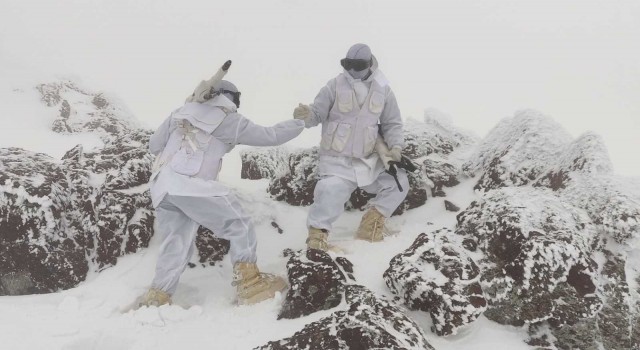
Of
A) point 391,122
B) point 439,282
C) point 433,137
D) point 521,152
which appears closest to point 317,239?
point 439,282

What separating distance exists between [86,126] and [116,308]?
23.1 feet

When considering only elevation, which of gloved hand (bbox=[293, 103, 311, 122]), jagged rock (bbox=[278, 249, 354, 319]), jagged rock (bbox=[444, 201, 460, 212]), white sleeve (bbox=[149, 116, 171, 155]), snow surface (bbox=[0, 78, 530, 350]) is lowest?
snow surface (bbox=[0, 78, 530, 350])

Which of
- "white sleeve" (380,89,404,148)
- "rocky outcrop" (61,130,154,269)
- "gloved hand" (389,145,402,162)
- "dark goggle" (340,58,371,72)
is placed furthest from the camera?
"white sleeve" (380,89,404,148)

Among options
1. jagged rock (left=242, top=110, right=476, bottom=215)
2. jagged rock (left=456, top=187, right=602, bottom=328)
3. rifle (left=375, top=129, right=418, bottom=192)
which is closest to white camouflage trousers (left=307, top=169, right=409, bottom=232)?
rifle (left=375, top=129, right=418, bottom=192)

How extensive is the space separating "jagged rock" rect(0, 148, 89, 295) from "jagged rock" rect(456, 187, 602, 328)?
4.28m

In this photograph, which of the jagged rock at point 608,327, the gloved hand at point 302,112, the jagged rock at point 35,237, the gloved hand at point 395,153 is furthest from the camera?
the gloved hand at point 395,153

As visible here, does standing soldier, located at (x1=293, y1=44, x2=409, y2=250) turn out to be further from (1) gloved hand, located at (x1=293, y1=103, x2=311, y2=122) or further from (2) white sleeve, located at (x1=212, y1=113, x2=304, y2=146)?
(2) white sleeve, located at (x1=212, y1=113, x2=304, y2=146)

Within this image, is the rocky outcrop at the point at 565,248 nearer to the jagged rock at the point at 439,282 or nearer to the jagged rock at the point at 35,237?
the jagged rock at the point at 439,282

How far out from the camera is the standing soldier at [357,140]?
5.21 metres

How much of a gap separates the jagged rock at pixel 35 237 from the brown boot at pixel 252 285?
1756mm

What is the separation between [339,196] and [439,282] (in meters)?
1.66

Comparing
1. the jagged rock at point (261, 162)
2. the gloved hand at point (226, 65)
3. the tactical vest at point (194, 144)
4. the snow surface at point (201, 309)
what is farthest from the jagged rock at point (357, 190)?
the gloved hand at point (226, 65)

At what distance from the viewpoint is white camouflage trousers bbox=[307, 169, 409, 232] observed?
5.04 metres

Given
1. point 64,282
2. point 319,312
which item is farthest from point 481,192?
point 64,282
